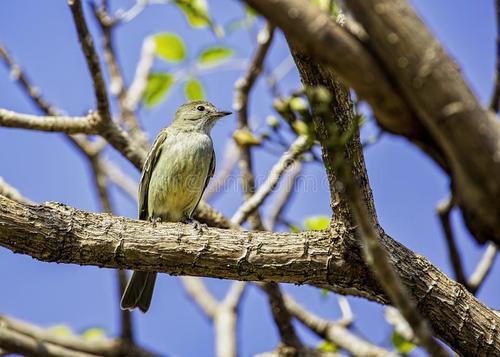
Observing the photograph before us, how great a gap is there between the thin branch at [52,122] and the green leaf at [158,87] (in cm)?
70

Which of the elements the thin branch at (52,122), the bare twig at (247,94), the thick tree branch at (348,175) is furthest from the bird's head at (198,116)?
the thick tree branch at (348,175)

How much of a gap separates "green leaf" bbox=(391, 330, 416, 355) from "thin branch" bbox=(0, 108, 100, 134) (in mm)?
2757

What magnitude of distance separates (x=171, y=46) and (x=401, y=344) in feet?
9.90

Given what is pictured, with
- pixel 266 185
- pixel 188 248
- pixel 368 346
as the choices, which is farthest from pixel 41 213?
pixel 368 346

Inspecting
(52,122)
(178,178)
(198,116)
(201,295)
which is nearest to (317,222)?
(178,178)

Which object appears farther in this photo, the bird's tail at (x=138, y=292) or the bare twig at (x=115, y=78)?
the bare twig at (x=115, y=78)

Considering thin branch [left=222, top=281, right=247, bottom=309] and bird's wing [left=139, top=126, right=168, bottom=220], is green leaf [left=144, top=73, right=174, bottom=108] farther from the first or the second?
thin branch [left=222, top=281, right=247, bottom=309]

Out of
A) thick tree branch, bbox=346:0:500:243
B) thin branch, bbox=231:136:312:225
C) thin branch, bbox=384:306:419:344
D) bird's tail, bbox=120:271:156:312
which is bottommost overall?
thick tree branch, bbox=346:0:500:243

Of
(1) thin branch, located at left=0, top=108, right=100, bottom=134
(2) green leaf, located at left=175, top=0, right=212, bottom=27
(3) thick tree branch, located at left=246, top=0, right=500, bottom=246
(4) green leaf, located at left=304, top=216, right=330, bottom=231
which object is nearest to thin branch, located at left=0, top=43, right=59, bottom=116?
(1) thin branch, located at left=0, top=108, right=100, bottom=134

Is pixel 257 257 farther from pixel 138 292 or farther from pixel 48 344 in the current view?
pixel 48 344

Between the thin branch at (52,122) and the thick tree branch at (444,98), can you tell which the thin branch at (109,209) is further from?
the thick tree branch at (444,98)

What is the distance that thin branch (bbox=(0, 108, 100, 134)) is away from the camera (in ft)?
17.2

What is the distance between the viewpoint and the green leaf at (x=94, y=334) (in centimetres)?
651

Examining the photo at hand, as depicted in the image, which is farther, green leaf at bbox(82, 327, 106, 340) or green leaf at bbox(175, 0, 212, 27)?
green leaf at bbox(82, 327, 106, 340)
